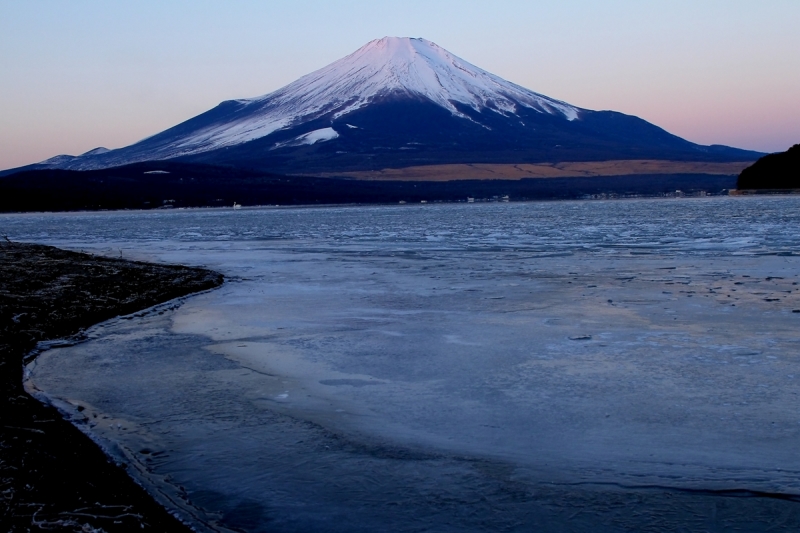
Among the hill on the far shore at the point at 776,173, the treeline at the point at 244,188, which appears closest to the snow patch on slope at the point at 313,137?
the treeline at the point at 244,188

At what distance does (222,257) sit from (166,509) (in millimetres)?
14870

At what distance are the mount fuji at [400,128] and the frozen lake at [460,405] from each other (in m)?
108

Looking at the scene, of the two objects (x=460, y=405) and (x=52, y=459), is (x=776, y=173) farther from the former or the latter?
(x=52, y=459)

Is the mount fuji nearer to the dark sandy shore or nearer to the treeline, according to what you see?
the treeline

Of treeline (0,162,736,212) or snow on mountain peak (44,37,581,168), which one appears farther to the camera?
snow on mountain peak (44,37,581,168)

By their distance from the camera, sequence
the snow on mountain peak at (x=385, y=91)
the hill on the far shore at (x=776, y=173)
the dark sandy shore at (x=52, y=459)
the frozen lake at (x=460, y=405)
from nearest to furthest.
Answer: the dark sandy shore at (x=52, y=459), the frozen lake at (x=460, y=405), the hill on the far shore at (x=776, y=173), the snow on mountain peak at (x=385, y=91)

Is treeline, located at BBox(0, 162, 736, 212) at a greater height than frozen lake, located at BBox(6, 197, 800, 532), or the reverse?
treeline, located at BBox(0, 162, 736, 212)

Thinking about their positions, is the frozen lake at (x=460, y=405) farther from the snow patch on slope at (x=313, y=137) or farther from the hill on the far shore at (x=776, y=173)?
the snow patch on slope at (x=313, y=137)

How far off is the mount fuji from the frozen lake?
108m

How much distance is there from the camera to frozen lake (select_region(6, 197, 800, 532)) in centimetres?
353

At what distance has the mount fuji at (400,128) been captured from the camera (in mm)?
127562

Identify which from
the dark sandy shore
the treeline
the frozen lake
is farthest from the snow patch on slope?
the dark sandy shore

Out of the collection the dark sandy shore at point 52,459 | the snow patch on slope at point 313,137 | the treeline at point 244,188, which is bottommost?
the dark sandy shore at point 52,459

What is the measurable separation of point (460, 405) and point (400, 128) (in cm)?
14640
